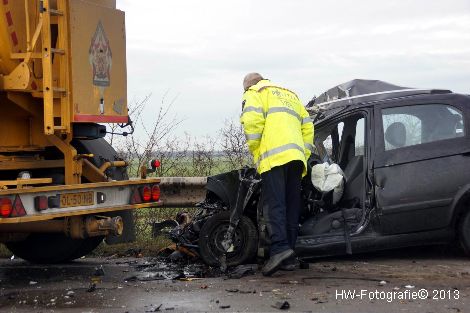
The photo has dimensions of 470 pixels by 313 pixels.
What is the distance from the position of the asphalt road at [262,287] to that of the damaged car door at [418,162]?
48cm

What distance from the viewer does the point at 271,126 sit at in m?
6.71

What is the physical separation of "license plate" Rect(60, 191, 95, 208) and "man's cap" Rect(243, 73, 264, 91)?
1.78 meters

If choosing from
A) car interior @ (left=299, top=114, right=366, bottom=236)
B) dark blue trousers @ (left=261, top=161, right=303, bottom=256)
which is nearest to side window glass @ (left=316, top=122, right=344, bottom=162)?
car interior @ (left=299, top=114, right=366, bottom=236)

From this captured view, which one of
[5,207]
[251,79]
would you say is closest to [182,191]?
[251,79]

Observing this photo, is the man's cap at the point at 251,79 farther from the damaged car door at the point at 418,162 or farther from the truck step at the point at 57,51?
the truck step at the point at 57,51

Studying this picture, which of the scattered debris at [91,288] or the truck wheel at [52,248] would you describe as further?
the truck wheel at [52,248]

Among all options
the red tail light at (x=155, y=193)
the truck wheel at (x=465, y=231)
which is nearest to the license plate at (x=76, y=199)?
the red tail light at (x=155, y=193)

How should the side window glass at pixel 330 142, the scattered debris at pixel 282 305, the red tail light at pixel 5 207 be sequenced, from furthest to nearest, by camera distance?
the side window glass at pixel 330 142, the red tail light at pixel 5 207, the scattered debris at pixel 282 305

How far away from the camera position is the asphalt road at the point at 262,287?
546 centimetres

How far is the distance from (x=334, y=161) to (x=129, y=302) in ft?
9.41

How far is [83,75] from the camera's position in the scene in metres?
6.63

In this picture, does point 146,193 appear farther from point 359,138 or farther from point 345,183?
point 359,138

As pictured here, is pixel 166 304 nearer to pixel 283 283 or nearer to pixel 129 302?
pixel 129 302

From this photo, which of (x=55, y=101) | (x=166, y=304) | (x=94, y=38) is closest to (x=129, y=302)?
(x=166, y=304)
